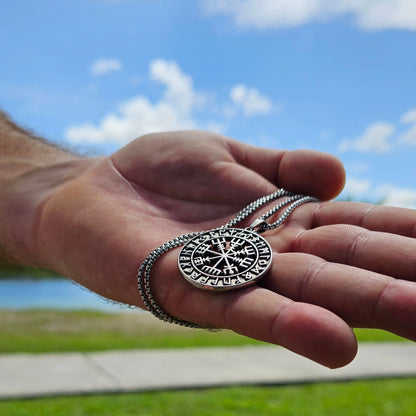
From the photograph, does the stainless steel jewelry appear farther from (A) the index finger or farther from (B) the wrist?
(B) the wrist

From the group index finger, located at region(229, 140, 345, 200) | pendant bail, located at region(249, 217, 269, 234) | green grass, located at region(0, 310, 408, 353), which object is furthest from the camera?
green grass, located at region(0, 310, 408, 353)

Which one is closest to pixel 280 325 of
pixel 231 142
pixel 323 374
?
pixel 231 142

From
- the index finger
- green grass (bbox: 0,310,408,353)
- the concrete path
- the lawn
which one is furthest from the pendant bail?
green grass (bbox: 0,310,408,353)

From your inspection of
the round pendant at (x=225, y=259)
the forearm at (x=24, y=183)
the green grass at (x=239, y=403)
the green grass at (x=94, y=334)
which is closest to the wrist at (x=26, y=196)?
the forearm at (x=24, y=183)

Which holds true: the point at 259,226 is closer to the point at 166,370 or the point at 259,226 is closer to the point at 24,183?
the point at 24,183

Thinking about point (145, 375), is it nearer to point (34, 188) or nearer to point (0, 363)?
point (0, 363)

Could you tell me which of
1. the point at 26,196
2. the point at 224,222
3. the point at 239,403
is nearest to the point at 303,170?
the point at 224,222

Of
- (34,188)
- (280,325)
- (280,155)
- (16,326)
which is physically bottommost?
(16,326)

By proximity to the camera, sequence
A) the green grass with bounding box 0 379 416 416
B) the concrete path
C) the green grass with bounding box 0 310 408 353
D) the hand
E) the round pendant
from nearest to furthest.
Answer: the hand < the round pendant < the green grass with bounding box 0 379 416 416 < the concrete path < the green grass with bounding box 0 310 408 353
